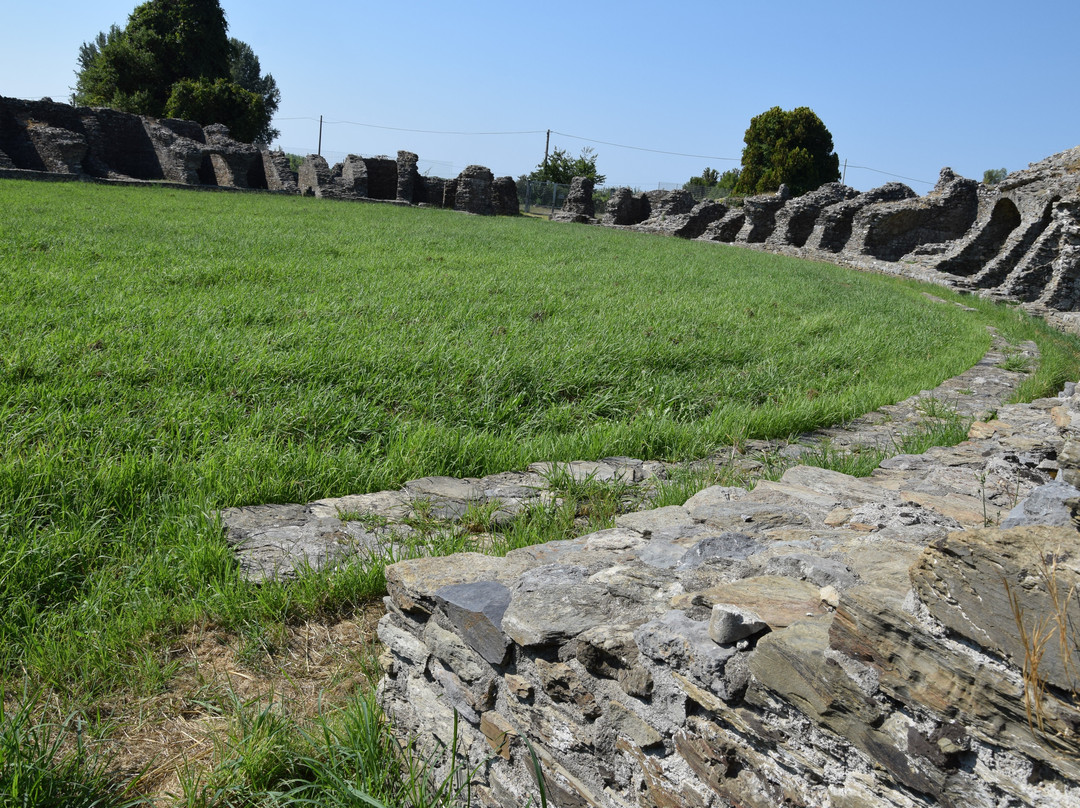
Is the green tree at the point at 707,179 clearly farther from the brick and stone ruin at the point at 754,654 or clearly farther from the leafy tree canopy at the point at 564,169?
the brick and stone ruin at the point at 754,654

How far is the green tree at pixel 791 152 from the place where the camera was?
4300cm

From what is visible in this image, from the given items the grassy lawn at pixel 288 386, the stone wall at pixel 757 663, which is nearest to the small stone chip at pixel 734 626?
the stone wall at pixel 757 663

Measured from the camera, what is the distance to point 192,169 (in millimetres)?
24219

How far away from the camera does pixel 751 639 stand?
1489 millimetres

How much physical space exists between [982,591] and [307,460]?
9.84 feet

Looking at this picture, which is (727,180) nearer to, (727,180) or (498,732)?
(727,180)

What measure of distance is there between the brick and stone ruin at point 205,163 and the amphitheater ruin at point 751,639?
78.8 ft

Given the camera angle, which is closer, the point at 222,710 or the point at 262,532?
the point at 222,710

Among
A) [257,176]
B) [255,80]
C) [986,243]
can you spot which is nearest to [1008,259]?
[986,243]

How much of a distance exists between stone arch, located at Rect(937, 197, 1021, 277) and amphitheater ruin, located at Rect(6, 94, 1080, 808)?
677 inches

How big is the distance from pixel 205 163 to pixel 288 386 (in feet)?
89.2

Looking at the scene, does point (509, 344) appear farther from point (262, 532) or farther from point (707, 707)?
point (707, 707)

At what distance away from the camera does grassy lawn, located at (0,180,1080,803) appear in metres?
2.49

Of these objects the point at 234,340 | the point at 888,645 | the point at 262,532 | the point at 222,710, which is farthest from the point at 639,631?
the point at 234,340
